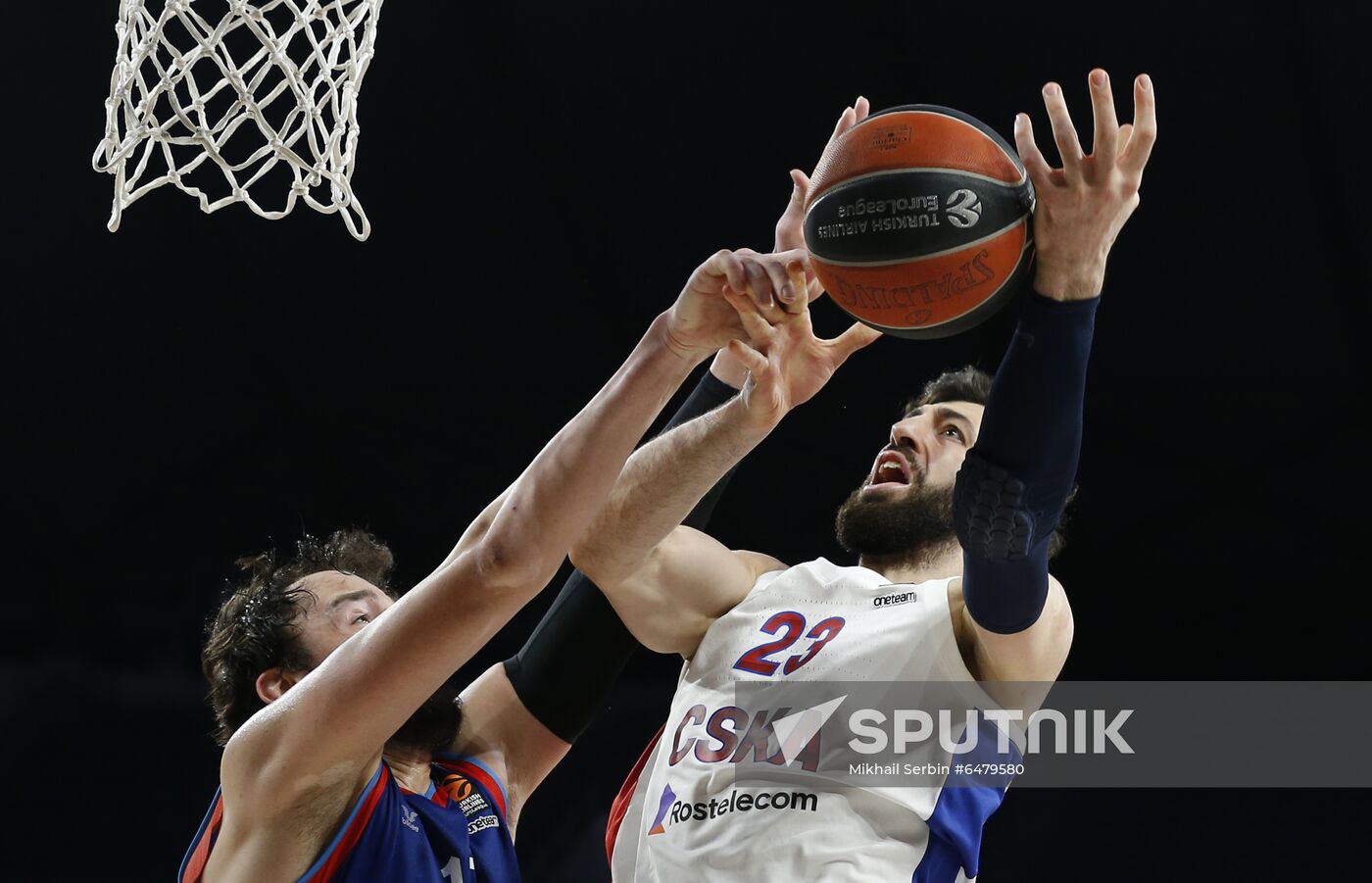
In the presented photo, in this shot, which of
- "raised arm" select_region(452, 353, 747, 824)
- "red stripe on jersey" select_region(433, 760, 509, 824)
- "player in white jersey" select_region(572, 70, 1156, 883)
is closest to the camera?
"player in white jersey" select_region(572, 70, 1156, 883)

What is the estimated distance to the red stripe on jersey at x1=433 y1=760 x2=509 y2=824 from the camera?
288 cm

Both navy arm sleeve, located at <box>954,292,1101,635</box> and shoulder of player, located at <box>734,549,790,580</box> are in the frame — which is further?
shoulder of player, located at <box>734,549,790,580</box>

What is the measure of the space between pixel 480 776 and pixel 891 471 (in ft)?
3.61

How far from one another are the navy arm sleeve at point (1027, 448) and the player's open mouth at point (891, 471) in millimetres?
853

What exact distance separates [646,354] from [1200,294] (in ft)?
15.3

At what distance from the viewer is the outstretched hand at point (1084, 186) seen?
6.59 ft

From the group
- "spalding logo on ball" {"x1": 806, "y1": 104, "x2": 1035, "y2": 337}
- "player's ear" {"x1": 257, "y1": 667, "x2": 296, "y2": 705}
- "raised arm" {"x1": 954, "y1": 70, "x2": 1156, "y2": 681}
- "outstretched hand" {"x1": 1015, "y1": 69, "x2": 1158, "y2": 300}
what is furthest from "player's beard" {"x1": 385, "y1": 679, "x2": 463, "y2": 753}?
"outstretched hand" {"x1": 1015, "y1": 69, "x2": 1158, "y2": 300}

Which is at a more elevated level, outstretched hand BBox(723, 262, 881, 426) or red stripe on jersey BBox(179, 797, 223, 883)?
outstretched hand BBox(723, 262, 881, 426)

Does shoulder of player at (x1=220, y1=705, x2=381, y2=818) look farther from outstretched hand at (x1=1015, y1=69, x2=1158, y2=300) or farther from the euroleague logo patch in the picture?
outstretched hand at (x1=1015, y1=69, x2=1158, y2=300)

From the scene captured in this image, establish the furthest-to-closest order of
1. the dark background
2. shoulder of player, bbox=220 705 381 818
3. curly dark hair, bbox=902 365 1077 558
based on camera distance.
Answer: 1. the dark background
2. curly dark hair, bbox=902 365 1077 558
3. shoulder of player, bbox=220 705 381 818

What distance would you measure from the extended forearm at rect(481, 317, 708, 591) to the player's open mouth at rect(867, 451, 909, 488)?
1192mm

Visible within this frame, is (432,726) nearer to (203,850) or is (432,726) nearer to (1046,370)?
(203,850)

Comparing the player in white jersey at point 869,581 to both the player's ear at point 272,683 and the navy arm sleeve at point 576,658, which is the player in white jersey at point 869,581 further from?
the player's ear at point 272,683

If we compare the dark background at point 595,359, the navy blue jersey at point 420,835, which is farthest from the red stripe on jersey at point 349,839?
the dark background at point 595,359
